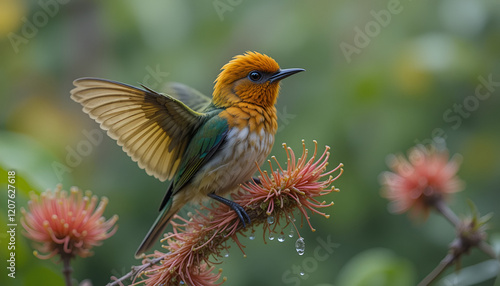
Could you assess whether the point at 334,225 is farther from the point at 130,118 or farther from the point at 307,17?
the point at 130,118

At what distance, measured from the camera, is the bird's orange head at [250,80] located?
2.24 m

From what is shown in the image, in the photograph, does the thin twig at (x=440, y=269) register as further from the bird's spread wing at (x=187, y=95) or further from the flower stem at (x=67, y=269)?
the bird's spread wing at (x=187, y=95)

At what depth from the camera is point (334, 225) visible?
3.35 metres

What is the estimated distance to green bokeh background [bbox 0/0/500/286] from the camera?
323cm

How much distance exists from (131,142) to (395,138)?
1717mm

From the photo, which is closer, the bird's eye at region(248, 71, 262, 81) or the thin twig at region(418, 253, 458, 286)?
the thin twig at region(418, 253, 458, 286)

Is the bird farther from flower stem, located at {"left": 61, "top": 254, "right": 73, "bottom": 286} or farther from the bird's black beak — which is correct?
flower stem, located at {"left": 61, "top": 254, "right": 73, "bottom": 286}

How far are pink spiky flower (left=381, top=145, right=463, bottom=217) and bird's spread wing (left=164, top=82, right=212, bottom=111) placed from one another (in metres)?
1.04

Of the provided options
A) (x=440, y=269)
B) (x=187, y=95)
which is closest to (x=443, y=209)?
(x=440, y=269)

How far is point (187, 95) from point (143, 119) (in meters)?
0.76

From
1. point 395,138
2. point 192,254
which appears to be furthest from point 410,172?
point 192,254

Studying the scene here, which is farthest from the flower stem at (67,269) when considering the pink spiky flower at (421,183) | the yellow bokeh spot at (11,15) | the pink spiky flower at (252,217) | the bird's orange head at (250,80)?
the yellow bokeh spot at (11,15)

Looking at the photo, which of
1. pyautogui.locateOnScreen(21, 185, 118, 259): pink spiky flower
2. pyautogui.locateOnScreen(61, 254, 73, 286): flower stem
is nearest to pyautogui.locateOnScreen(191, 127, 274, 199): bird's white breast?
pyautogui.locateOnScreen(21, 185, 118, 259): pink spiky flower

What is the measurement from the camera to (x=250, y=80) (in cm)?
228
